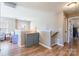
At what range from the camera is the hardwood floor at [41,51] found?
1.84 metres

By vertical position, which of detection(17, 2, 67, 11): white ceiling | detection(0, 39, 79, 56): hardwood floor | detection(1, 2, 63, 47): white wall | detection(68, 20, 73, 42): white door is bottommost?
detection(0, 39, 79, 56): hardwood floor

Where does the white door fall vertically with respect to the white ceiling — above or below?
below

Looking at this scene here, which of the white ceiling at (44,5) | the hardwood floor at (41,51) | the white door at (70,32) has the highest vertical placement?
the white ceiling at (44,5)

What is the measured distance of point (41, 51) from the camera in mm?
1883

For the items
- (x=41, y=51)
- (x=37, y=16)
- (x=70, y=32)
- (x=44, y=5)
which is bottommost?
(x=41, y=51)

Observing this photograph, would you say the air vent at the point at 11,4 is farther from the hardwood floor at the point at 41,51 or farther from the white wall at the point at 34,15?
the hardwood floor at the point at 41,51

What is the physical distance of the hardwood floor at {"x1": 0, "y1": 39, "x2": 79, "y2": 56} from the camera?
1.84 meters

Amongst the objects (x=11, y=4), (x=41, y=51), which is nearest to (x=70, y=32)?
(x=41, y=51)

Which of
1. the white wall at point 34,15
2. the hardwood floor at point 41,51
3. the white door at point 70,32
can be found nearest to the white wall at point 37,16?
the white wall at point 34,15

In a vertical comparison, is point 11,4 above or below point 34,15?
above

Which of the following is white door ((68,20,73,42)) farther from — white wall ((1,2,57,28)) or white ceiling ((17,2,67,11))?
white ceiling ((17,2,67,11))

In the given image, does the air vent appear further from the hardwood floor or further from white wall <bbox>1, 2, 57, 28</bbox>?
the hardwood floor

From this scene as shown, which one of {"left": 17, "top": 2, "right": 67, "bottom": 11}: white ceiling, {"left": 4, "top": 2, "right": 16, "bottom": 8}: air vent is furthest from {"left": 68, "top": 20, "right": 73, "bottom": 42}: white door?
{"left": 4, "top": 2, "right": 16, "bottom": 8}: air vent

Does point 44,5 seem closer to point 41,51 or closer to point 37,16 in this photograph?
point 37,16
